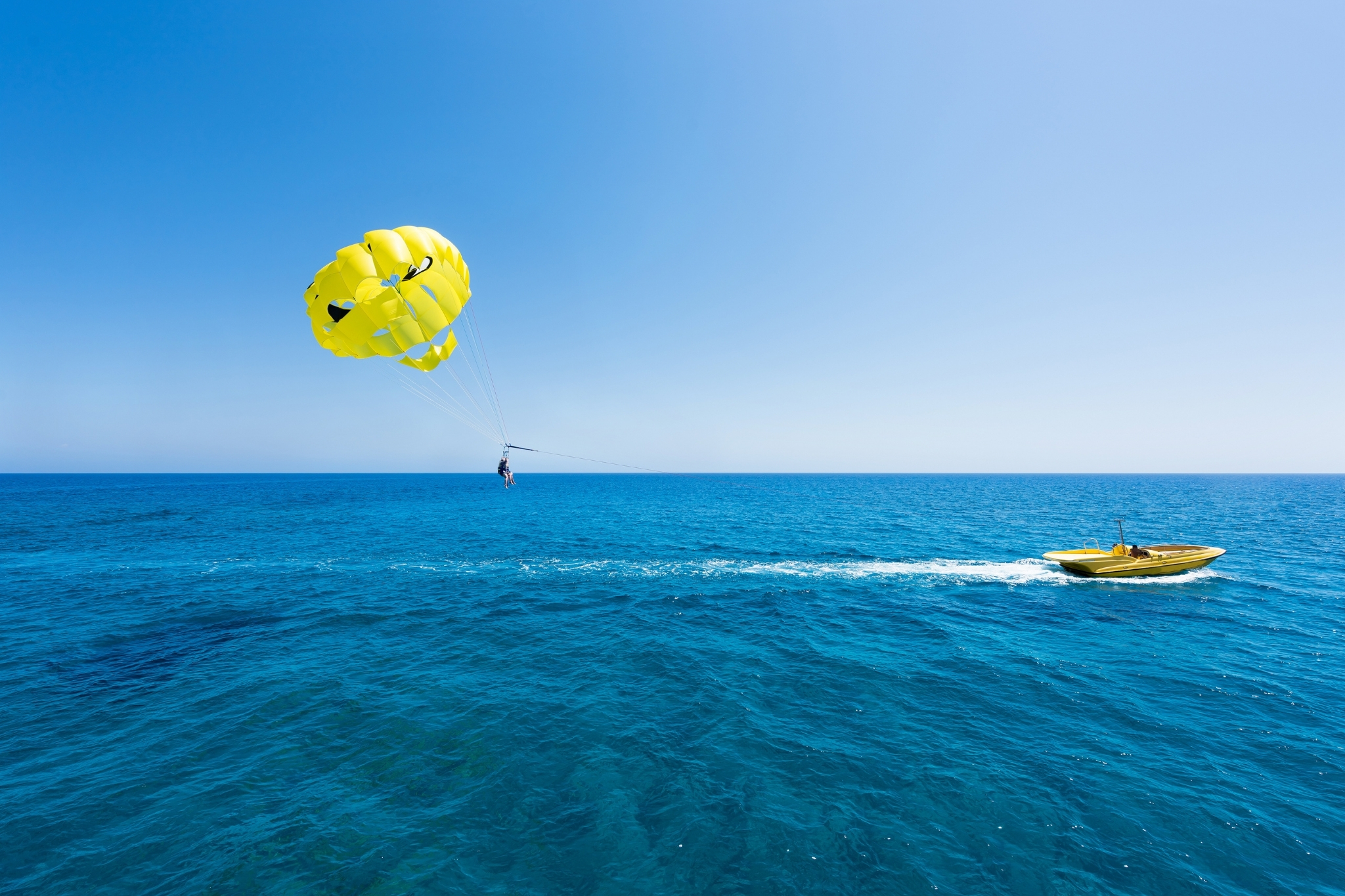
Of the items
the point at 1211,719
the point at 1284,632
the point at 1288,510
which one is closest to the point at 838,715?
the point at 1211,719

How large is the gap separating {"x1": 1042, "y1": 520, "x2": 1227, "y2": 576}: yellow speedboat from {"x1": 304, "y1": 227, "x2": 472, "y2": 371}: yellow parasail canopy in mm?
42402

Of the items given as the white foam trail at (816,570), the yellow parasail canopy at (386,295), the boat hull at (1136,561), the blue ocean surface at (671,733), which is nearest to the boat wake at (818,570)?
the white foam trail at (816,570)

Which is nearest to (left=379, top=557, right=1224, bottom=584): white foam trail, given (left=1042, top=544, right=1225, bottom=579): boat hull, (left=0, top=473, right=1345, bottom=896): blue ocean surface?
(left=1042, top=544, right=1225, bottom=579): boat hull

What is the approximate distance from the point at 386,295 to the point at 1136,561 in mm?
47783

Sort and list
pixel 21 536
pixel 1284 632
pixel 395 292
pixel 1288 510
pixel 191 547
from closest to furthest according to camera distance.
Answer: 1. pixel 395 292
2. pixel 1284 632
3. pixel 191 547
4. pixel 21 536
5. pixel 1288 510

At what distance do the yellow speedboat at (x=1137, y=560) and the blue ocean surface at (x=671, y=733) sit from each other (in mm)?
1313

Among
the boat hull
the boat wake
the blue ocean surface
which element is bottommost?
the blue ocean surface

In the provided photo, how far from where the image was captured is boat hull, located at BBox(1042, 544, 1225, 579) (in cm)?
3369

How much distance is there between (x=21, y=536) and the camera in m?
51.4

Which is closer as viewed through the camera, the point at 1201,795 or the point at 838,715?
the point at 1201,795

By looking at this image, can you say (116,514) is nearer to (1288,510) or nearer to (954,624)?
(954,624)

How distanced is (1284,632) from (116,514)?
12399 cm

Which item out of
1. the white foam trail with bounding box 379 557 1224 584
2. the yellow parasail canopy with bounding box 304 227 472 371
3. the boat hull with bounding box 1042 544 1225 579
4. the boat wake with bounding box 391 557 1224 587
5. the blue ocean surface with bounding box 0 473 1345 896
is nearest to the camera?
the blue ocean surface with bounding box 0 473 1345 896

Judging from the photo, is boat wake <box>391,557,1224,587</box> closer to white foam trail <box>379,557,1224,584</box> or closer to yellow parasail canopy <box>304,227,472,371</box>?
white foam trail <box>379,557,1224,584</box>
